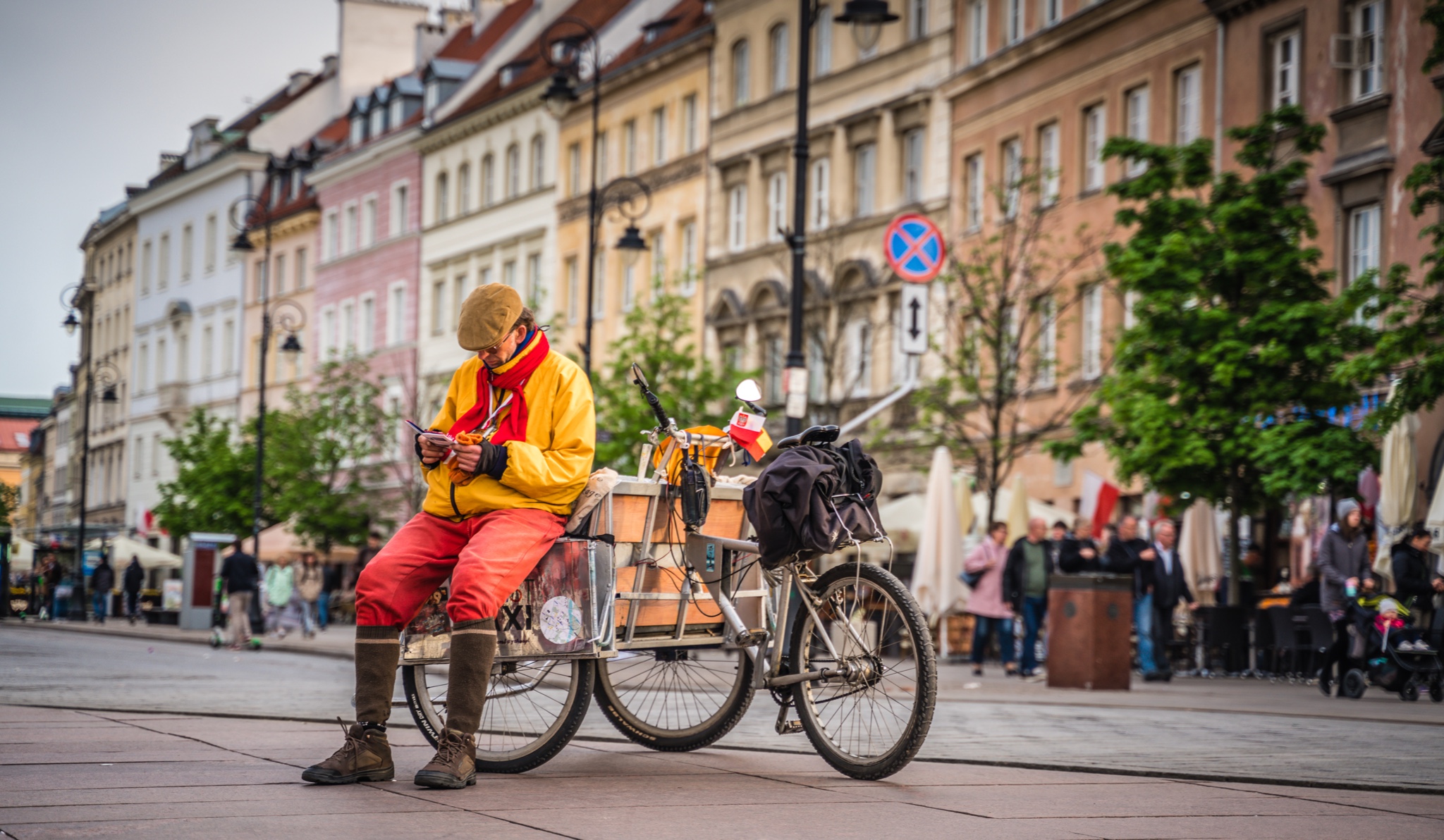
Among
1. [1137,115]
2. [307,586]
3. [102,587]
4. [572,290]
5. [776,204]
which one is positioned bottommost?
[102,587]

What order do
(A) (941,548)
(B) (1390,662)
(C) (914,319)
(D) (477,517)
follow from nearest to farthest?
(D) (477,517) → (C) (914,319) → (B) (1390,662) → (A) (941,548)

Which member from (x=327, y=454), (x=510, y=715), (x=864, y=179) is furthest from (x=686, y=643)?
(x=327, y=454)

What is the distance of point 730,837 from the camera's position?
6484 mm

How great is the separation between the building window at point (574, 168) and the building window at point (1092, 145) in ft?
74.0

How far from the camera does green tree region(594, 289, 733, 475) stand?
117 feet

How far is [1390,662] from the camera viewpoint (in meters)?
19.0

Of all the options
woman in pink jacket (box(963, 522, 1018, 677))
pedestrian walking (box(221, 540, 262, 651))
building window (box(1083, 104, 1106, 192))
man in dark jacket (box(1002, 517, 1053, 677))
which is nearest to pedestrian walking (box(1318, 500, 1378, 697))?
man in dark jacket (box(1002, 517, 1053, 677))

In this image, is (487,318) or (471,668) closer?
(471,668)

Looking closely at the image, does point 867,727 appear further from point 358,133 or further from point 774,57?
point 358,133

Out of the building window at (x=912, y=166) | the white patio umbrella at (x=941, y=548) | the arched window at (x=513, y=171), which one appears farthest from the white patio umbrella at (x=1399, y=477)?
the arched window at (x=513, y=171)

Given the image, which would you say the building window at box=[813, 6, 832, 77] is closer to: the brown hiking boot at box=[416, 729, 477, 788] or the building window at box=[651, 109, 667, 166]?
the building window at box=[651, 109, 667, 166]

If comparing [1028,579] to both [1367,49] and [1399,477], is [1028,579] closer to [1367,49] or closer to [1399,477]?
[1399,477]

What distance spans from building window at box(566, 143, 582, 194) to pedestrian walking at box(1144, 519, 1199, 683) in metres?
37.3

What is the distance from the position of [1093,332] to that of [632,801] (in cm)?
3184
